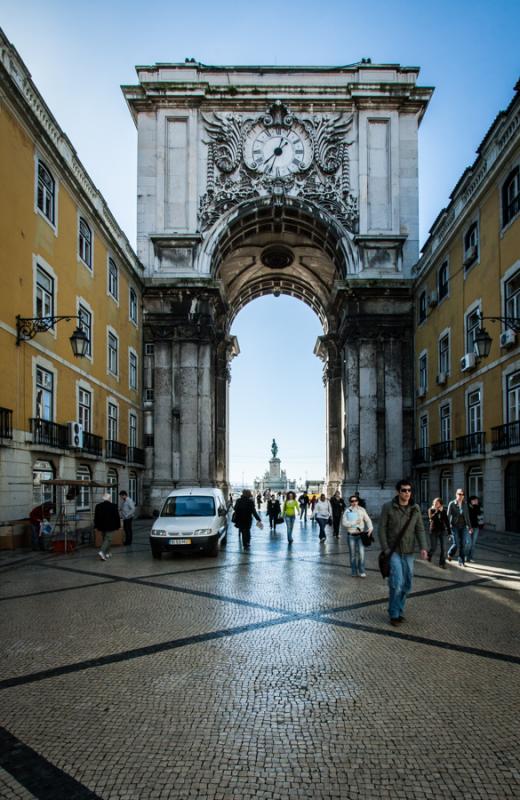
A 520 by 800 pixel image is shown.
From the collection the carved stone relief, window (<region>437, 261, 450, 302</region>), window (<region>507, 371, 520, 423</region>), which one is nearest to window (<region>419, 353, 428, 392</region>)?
window (<region>437, 261, 450, 302</region>)

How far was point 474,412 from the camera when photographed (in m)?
23.6

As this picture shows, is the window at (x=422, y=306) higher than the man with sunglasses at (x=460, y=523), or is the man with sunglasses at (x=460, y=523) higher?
the window at (x=422, y=306)

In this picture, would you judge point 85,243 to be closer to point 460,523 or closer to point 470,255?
point 470,255

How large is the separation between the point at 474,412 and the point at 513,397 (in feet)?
12.4

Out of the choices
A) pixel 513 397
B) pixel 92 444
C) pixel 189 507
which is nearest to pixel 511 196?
pixel 513 397

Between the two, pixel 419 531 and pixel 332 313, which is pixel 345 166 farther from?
pixel 419 531

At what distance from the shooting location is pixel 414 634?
7.11 m

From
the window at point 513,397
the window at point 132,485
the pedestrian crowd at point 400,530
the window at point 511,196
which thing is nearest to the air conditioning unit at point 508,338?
the window at point 513,397

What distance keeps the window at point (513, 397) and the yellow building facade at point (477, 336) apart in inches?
1.3

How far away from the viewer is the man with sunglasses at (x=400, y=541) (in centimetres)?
768

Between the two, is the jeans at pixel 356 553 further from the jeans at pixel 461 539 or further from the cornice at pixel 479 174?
the cornice at pixel 479 174

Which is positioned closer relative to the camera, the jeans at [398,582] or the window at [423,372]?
the jeans at [398,582]

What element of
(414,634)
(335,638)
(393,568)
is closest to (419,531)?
(393,568)

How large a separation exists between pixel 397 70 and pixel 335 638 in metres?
34.9
